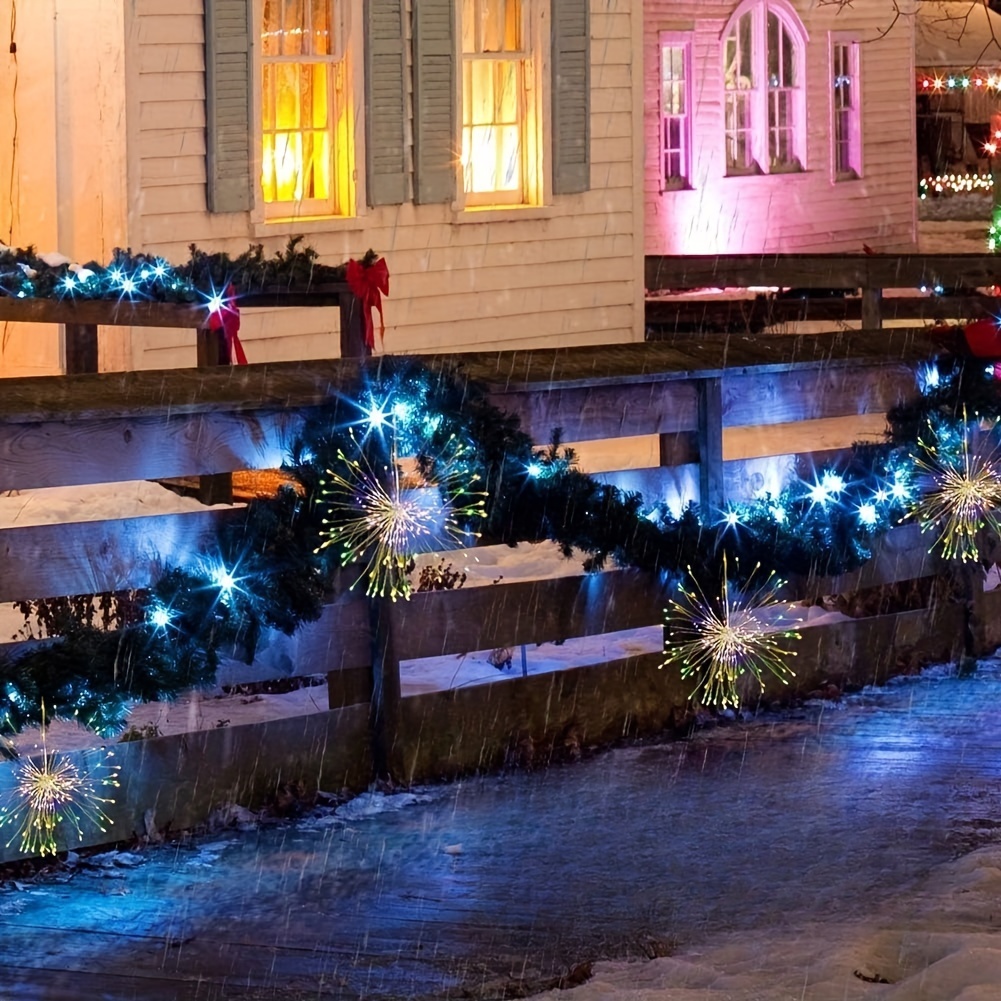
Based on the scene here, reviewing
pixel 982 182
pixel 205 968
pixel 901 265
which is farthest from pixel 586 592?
pixel 982 182

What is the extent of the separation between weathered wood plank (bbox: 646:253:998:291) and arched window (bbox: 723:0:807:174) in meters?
7.24

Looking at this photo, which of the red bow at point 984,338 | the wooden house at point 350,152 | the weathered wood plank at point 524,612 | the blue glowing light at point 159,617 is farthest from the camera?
the wooden house at point 350,152

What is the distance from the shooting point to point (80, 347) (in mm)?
11031

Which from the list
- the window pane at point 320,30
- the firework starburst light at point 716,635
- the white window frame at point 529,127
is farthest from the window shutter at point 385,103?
the firework starburst light at point 716,635

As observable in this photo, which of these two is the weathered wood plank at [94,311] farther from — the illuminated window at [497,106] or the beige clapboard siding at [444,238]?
the illuminated window at [497,106]

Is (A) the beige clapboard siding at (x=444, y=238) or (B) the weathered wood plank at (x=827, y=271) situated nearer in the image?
(A) the beige clapboard siding at (x=444, y=238)

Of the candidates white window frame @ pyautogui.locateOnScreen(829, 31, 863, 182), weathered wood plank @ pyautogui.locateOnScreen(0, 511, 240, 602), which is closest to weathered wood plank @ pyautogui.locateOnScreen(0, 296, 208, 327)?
weathered wood plank @ pyautogui.locateOnScreen(0, 511, 240, 602)

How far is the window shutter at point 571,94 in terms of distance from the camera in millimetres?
14836

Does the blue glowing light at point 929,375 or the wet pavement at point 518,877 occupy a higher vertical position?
the blue glowing light at point 929,375

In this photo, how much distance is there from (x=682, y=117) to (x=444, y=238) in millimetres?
8947

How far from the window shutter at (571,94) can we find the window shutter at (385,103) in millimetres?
1463

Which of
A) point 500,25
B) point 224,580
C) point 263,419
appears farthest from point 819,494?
point 500,25

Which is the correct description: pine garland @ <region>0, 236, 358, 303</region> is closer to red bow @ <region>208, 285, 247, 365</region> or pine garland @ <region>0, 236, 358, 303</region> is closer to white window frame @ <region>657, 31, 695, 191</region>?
red bow @ <region>208, 285, 247, 365</region>

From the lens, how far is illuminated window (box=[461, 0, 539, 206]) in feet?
47.9
